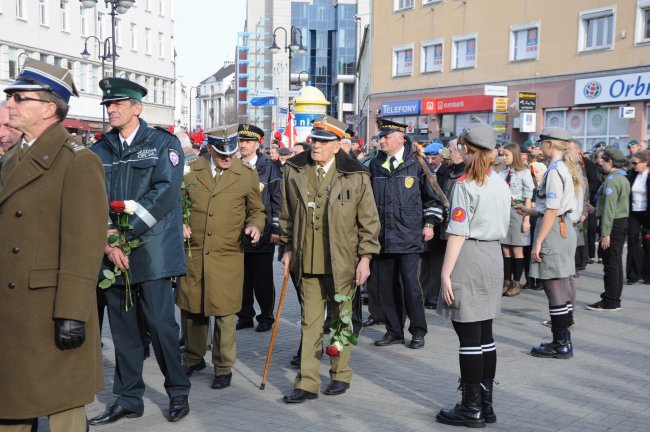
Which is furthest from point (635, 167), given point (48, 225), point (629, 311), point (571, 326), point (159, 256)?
point (48, 225)

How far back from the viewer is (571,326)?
7430 mm

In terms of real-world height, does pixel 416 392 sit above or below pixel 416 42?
below

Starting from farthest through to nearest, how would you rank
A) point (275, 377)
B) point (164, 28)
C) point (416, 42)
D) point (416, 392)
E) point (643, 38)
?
point (164, 28) < point (416, 42) < point (643, 38) < point (275, 377) < point (416, 392)

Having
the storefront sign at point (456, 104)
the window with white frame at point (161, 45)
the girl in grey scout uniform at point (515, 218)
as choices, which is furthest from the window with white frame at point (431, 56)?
the window with white frame at point (161, 45)

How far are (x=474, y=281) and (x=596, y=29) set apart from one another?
27.4 meters

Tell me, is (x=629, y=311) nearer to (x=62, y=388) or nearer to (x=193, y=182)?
(x=193, y=182)

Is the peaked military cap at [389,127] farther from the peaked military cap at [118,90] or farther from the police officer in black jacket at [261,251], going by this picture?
the peaked military cap at [118,90]

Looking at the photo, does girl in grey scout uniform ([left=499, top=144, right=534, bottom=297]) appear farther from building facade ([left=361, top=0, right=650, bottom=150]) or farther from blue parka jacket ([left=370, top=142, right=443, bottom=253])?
building facade ([left=361, top=0, right=650, bottom=150])

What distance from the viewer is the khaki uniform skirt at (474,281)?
17.2 ft

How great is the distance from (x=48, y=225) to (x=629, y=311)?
801 cm

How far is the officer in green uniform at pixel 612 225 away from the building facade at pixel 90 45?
1279 inches

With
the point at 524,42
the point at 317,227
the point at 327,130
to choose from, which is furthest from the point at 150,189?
the point at 524,42

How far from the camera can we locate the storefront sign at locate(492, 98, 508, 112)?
33.2 m

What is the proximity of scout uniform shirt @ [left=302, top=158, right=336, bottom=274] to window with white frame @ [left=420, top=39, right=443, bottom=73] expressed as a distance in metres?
33.4
